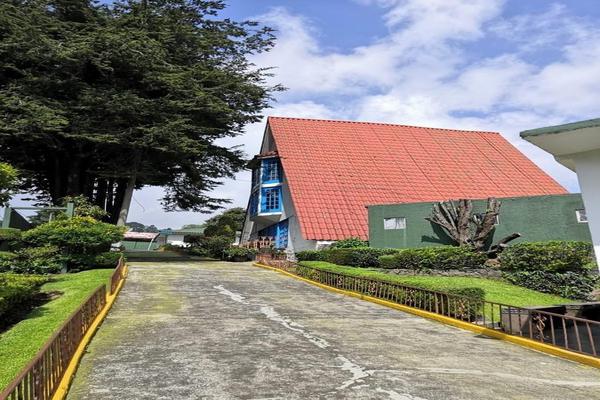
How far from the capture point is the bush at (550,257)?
16.2 meters

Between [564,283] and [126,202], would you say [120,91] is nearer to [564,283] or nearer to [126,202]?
[126,202]

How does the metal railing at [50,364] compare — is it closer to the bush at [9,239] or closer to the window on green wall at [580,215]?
the bush at [9,239]

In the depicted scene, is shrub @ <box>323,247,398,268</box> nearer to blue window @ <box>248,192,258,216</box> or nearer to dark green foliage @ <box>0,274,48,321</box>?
blue window @ <box>248,192,258,216</box>

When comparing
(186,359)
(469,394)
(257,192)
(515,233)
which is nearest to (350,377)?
(469,394)

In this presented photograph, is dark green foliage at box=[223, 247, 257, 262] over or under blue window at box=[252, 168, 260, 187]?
under

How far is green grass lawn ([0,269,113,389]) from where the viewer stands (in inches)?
281

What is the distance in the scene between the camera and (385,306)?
45.7 feet

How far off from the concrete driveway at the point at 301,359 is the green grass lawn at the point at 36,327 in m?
0.99

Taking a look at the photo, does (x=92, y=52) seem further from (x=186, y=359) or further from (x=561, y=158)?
(x=561, y=158)

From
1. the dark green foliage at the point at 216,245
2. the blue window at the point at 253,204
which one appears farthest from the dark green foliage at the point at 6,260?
the blue window at the point at 253,204

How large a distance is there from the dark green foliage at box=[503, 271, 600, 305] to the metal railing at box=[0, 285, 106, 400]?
15.0 m

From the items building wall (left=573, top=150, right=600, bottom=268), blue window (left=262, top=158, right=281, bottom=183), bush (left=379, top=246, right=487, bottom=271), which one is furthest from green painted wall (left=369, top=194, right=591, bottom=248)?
building wall (left=573, top=150, right=600, bottom=268)

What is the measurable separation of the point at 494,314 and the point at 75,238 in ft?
53.8

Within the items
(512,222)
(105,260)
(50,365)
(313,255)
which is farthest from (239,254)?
(50,365)
